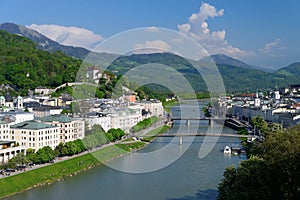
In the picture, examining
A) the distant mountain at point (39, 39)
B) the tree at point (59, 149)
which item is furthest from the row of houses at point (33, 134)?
the distant mountain at point (39, 39)

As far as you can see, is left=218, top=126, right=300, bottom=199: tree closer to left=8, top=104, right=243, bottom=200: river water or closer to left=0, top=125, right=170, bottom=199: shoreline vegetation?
left=8, top=104, right=243, bottom=200: river water

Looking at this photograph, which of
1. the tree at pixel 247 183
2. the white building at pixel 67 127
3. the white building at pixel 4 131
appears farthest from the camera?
the white building at pixel 67 127

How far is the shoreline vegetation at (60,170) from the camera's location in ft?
31.4

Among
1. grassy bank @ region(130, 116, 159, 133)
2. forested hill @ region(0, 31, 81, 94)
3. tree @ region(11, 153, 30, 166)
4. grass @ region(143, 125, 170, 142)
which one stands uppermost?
forested hill @ region(0, 31, 81, 94)

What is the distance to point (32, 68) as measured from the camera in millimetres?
29844

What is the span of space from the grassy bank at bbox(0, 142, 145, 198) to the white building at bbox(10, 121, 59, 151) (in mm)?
1256

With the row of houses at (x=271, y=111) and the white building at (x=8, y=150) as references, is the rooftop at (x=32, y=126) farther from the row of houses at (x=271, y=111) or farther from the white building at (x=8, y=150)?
the row of houses at (x=271, y=111)

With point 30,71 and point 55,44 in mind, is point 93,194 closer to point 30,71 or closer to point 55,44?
point 30,71

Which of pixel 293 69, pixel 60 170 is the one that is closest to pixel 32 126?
pixel 60 170

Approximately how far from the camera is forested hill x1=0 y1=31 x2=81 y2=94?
27891 millimetres

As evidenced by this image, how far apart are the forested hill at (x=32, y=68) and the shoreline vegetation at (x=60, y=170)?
14.4 metres

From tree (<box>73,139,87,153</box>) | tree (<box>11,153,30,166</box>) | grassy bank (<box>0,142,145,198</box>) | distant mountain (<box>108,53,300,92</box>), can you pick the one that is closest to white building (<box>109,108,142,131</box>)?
grassy bank (<box>0,142,145,198</box>)

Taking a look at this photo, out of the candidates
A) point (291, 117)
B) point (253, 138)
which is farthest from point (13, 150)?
point (291, 117)

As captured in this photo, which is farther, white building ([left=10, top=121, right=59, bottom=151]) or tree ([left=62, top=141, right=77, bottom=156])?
white building ([left=10, top=121, right=59, bottom=151])
